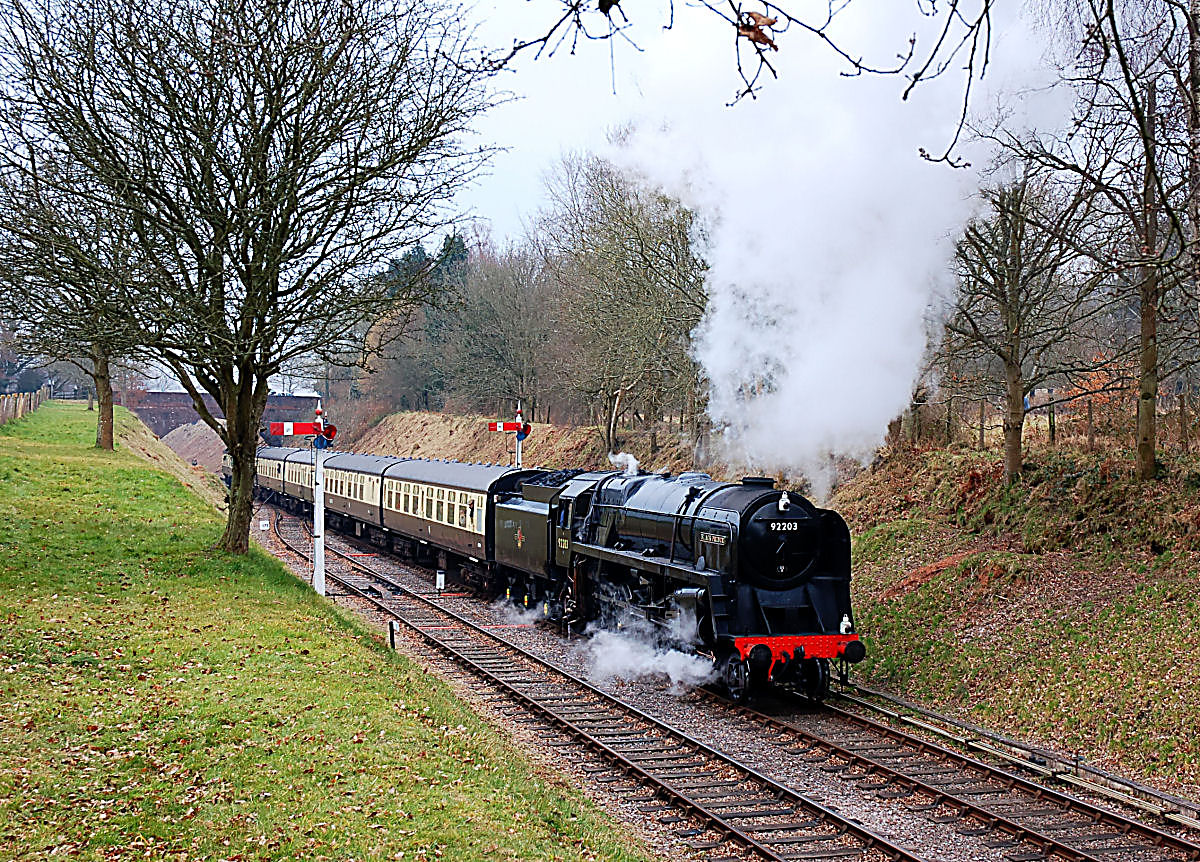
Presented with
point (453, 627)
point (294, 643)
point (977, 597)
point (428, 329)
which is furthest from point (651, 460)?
point (428, 329)

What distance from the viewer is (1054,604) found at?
13711 millimetres

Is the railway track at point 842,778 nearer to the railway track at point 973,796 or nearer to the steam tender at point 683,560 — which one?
the railway track at point 973,796

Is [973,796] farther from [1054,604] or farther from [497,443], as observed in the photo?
[497,443]

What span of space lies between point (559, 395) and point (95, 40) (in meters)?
30.6

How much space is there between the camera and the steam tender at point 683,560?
12656mm

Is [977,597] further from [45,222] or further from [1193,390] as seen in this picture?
[45,222]

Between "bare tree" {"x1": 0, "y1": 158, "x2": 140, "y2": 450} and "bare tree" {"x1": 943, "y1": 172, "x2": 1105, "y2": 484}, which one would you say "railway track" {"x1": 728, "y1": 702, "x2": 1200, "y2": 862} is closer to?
"bare tree" {"x1": 943, "y1": 172, "x2": 1105, "y2": 484}

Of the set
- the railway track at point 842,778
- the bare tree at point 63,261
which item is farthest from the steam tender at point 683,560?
the bare tree at point 63,261

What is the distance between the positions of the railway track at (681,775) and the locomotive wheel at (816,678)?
2.09 m

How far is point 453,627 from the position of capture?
1817 cm

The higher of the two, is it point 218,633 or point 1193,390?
point 1193,390

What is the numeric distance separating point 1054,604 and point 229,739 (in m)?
10.5

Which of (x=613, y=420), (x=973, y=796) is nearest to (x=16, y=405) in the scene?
(x=613, y=420)

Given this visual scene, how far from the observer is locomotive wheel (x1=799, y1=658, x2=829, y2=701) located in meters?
12.6
